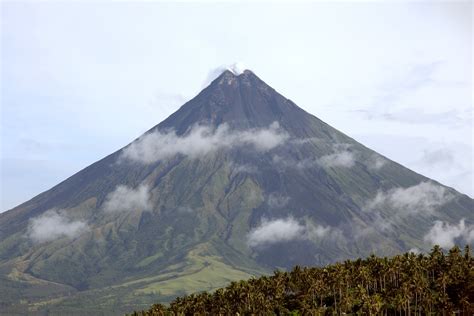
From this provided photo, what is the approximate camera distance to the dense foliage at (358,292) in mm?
143875

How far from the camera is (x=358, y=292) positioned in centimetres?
15762

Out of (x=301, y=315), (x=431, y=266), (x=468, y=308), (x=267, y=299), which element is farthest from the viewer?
(x=431, y=266)

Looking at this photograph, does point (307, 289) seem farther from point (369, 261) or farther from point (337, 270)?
point (369, 261)

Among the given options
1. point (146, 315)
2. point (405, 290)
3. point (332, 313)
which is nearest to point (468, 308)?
point (405, 290)

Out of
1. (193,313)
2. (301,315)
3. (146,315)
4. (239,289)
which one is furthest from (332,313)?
(146,315)

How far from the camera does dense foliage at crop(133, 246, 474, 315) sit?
144 m

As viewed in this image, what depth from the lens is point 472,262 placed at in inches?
6978

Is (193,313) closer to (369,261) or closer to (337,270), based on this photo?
(337,270)

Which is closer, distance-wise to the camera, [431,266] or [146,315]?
[146,315]

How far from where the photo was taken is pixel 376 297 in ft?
452

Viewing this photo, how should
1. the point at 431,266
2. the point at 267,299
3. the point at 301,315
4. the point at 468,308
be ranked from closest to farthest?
the point at 468,308 → the point at 301,315 → the point at 267,299 → the point at 431,266

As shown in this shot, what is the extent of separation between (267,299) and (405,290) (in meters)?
33.2

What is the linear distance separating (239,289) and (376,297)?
35927mm

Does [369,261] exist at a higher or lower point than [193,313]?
higher
